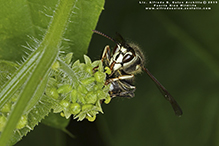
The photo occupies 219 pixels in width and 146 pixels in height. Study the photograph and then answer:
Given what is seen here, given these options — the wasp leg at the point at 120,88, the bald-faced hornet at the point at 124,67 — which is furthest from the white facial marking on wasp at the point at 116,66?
the wasp leg at the point at 120,88

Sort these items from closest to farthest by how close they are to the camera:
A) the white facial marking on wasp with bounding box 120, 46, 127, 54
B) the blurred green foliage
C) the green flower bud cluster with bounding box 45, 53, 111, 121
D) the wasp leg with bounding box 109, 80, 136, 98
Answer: the green flower bud cluster with bounding box 45, 53, 111, 121, the white facial marking on wasp with bounding box 120, 46, 127, 54, the wasp leg with bounding box 109, 80, 136, 98, the blurred green foliage

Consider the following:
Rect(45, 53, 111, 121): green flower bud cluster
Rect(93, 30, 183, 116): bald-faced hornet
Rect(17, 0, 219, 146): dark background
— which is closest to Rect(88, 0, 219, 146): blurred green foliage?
A: Rect(17, 0, 219, 146): dark background

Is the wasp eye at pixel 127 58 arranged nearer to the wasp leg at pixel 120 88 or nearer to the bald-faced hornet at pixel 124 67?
the bald-faced hornet at pixel 124 67

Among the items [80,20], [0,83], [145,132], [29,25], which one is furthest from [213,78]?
[0,83]

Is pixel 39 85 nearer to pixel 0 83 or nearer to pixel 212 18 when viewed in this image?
pixel 0 83

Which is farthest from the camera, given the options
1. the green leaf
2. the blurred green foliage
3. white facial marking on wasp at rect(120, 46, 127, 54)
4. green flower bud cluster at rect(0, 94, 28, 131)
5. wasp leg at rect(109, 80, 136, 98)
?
the blurred green foliage

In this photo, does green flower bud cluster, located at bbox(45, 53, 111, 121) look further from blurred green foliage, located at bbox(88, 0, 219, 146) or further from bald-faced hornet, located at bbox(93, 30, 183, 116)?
blurred green foliage, located at bbox(88, 0, 219, 146)
